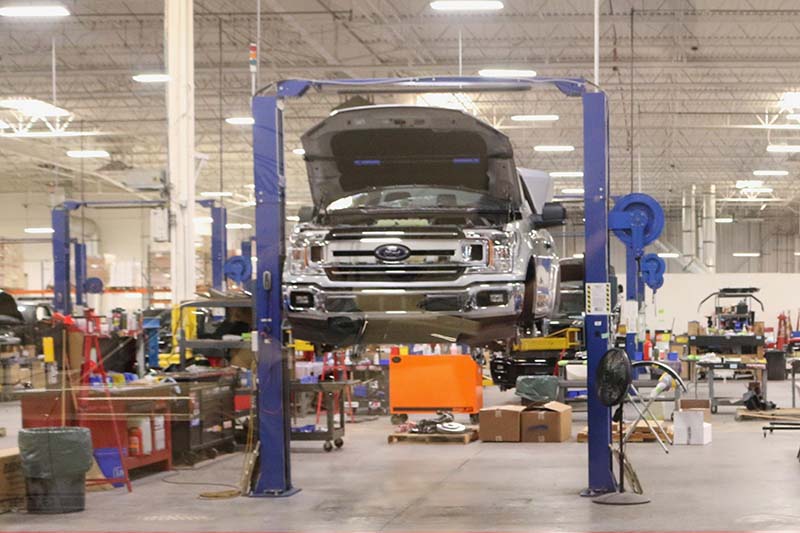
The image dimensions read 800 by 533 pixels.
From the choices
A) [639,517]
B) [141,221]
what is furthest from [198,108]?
[639,517]

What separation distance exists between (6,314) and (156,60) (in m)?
12.0

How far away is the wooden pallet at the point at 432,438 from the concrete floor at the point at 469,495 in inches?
14.8

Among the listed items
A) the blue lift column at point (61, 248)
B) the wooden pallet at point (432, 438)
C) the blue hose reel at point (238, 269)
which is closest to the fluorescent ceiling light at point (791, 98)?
the blue hose reel at point (238, 269)

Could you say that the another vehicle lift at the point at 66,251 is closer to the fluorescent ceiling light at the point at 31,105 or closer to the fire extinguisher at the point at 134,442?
the fluorescent ceiling light at the point at 31,105

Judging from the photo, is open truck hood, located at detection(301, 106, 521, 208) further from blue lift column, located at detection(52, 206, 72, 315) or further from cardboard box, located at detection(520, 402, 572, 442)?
blue lift column, located at detection(52, 206, 72, 315)

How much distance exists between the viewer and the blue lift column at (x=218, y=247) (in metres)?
20.1

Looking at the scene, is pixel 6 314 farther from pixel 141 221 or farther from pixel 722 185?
pixel 722 185

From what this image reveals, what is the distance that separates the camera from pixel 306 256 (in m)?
8.51

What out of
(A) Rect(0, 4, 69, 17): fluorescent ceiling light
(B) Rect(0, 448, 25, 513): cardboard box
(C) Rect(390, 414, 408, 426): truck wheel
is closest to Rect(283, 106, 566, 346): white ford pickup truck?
(B) Rect(0, 448, 25, 513): cardboard box

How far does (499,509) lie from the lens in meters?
8.61

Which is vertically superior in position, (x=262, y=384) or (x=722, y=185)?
(x=722, y=185)

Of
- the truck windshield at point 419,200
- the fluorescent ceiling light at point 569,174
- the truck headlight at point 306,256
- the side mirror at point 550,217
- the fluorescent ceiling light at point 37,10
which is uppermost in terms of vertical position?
the fluorescent ceiling light at point 37,10

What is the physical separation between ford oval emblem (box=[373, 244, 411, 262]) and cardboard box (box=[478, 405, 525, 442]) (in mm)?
5459

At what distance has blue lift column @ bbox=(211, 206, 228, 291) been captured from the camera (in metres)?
20.1
